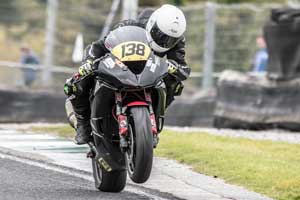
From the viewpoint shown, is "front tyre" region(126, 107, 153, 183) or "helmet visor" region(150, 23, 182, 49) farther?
"helmet visor" region(150, 23, 182, 49)

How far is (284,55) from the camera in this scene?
1795 centimetres

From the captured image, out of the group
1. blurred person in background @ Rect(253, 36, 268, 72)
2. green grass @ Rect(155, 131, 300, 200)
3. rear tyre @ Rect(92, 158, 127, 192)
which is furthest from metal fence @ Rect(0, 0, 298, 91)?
rear tyre @ Rect(92, 158, 127, 192)

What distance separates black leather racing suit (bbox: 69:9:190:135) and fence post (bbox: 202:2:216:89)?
1190 cm

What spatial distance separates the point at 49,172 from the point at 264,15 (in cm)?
1253

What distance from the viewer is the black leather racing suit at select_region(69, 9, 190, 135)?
995 cm

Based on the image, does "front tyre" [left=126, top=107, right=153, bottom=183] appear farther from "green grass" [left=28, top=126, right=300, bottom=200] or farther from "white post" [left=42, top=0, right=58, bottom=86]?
"white post" [left=42, top=0, right=58, bottom=86]

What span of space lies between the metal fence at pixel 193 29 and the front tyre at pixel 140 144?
498 inches

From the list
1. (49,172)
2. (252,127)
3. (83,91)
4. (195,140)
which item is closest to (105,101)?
(83,91)

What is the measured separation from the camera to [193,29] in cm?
2262

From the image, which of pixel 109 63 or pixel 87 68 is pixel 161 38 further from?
pixel 87 68

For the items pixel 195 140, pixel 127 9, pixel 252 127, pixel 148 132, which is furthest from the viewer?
pixel 127 9

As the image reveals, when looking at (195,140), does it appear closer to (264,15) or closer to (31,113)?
(31,113)

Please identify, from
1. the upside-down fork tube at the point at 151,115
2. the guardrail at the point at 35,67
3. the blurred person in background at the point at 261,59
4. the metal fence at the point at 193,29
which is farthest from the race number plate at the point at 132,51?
the metal fence at the point at 193,29

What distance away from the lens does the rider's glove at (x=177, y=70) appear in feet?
32.3
